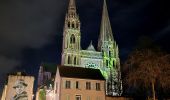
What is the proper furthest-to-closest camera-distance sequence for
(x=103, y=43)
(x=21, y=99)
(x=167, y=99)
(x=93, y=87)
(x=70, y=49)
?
1. (x=103, y=43)
2. (x=70, y=49)
3. (x=21, y=99)
4. (x=93, y=87)
5. (x=167, y=99)

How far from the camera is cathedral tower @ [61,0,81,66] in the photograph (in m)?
121

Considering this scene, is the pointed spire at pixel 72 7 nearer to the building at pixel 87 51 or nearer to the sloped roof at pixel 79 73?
the building at pixel 87 51

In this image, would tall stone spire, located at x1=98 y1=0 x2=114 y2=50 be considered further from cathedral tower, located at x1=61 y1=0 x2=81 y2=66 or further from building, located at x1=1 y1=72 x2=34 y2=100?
building, located at x1=1 y1=72 x2=34 y2=100

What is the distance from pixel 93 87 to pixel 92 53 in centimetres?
7214

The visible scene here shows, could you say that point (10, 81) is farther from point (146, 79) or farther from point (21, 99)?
point (146, 79)

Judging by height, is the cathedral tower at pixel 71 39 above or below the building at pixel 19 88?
above

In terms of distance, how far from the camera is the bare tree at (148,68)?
1695 inches

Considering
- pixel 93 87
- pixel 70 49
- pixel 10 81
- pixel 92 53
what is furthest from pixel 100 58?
pixel 93 87

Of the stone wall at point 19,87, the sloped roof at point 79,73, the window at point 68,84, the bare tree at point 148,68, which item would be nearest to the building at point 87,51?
the stone wall at point 19,87

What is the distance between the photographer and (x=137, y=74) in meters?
44.3

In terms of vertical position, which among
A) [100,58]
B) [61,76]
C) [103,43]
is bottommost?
[61,76]

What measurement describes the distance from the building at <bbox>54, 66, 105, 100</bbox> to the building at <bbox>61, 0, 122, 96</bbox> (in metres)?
59.1

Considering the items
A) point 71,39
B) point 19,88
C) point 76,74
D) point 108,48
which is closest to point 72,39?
point 71,39

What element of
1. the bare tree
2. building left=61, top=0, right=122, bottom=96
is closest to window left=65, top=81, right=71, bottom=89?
the bare tree
